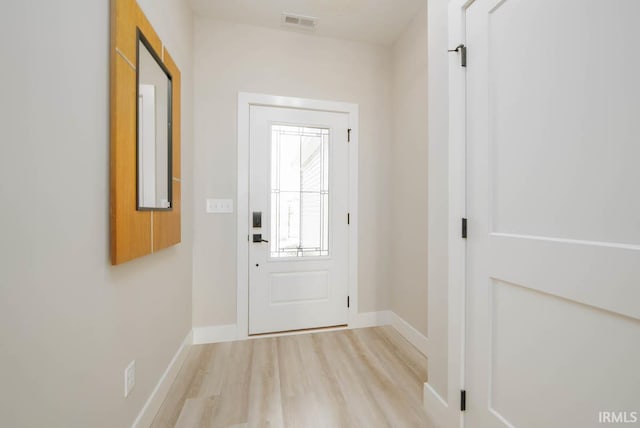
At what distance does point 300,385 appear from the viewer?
180 centimetres

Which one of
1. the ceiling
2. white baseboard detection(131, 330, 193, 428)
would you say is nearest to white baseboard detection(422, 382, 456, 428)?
white baseboard detection(131, 330, 193, 428)

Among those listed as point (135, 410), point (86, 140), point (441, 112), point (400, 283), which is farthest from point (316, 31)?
point (135, 410)

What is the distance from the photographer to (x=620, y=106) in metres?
0.79

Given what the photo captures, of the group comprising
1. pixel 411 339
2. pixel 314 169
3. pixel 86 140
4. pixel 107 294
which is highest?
pixel 314 169

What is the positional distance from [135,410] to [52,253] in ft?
3.27

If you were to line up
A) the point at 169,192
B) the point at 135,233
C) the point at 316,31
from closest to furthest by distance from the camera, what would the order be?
1. the point at 135,233
2. the point at 169,192
3. the point at 316,31

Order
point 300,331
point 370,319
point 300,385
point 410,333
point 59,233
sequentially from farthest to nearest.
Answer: point 370,319 → point 300,331 → point 410,333 → point 300,385 → point 59,233

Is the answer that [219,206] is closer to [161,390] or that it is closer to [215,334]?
[215,334]

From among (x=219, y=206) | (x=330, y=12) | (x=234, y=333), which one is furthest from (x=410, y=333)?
(x=330, y=12)

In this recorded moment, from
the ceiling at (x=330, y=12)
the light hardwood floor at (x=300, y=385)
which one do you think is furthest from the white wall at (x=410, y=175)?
the light hardwood floor at (x=300, y=385)

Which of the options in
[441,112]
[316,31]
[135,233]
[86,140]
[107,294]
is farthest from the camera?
[316,31]

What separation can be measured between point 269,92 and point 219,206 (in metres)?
1.18

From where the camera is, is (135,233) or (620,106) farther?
(135,233)

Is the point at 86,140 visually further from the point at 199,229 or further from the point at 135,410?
the point at 199,229
